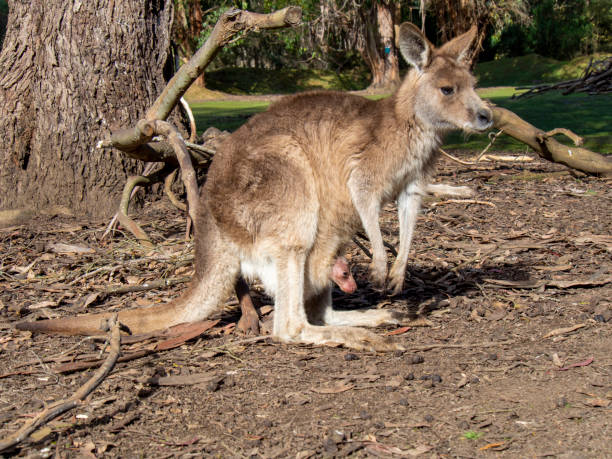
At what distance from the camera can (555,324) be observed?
3.73 m

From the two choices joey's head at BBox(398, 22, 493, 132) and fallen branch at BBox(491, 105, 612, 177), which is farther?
fallen branch at BBox(491, 105, 612, 177)

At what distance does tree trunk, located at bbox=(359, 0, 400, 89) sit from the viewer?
895 inches

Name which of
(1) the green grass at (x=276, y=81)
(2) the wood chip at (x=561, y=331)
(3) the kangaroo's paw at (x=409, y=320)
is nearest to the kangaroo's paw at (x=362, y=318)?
(3) the kangaroo's paw at (x=409, y=320)

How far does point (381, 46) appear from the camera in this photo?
23984mm

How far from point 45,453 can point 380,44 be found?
23172 millimetres

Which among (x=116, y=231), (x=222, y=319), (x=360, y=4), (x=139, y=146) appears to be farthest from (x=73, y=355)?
(x=360, y=4)

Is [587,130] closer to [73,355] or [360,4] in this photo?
[73,355]

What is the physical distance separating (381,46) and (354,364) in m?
22.0

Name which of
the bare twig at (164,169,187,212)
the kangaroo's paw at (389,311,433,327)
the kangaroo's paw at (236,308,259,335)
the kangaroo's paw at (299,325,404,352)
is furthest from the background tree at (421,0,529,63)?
the kangaroo's paw at (299,325,404,352)

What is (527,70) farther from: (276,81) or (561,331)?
(561,331)

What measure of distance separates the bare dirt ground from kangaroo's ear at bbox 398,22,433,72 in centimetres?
148

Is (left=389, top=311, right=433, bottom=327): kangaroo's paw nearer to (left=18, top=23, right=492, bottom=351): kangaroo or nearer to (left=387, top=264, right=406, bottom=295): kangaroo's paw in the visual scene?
(left=18, top=23, right=492, bottom=351): kangaroo

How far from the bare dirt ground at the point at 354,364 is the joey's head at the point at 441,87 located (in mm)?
1149

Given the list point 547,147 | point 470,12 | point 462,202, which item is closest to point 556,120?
point 547,147
